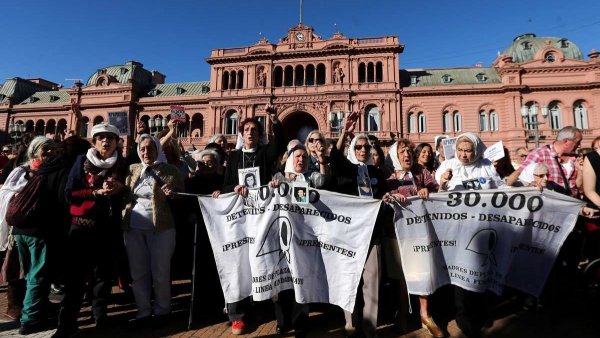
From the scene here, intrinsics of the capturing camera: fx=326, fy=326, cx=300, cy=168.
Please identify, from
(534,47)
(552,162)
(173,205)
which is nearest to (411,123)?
(534,47)

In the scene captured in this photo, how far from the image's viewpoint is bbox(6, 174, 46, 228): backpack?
161 inches

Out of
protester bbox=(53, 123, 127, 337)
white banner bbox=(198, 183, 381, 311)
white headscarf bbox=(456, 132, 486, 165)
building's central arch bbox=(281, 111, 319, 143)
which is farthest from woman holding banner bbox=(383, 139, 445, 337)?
building's central arch bbox=(281, 111, 319, 143)

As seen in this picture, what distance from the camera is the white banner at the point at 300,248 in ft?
12.7

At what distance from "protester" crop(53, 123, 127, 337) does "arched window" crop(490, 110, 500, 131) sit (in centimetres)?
3520

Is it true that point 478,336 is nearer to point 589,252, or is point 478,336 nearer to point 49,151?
point 589,252

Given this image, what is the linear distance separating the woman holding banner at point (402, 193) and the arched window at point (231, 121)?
31.9m

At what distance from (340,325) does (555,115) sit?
36.5 m

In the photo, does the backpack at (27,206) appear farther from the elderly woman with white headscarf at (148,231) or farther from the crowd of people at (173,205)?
the elderly woman with white headscarf at (148,231)

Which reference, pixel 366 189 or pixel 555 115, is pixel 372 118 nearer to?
pixel 555 115

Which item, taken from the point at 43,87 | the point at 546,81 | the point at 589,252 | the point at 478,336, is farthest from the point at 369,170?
the point at 43,87

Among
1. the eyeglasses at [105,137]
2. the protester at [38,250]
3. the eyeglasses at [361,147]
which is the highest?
the eyeglasses at [105,137]

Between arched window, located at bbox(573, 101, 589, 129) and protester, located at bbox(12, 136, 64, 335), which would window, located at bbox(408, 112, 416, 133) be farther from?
protester, located at bbox(12, 136, 64, 335)

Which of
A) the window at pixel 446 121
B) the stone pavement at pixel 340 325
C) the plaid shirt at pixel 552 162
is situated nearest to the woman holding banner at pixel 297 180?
the stone pavement at pixel 340 325

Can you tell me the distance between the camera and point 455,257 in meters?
3.94
